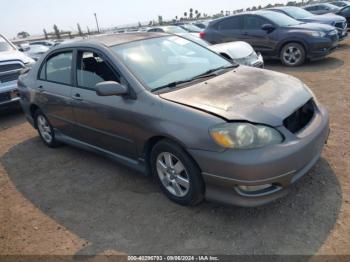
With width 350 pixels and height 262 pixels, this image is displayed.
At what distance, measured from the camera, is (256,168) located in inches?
109

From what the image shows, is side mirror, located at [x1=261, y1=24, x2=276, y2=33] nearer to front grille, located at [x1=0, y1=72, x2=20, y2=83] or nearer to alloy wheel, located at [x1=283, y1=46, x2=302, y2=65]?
alloy wheel, located at [x1=283, y1=46, x2=302, y2=65]

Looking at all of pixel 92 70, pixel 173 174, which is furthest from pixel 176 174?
pixel 92 70

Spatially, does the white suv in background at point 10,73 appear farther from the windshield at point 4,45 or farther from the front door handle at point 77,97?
the front door handle at point 77,97

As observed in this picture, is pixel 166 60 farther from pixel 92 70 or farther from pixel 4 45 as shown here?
pixel 4 45

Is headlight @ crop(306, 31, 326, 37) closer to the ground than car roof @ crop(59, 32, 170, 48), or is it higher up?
closer to the ground

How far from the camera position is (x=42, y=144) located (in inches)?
230

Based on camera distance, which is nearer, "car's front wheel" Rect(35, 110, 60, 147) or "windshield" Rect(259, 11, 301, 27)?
"car's front wheel" Rect(35, 110, 60, 147)

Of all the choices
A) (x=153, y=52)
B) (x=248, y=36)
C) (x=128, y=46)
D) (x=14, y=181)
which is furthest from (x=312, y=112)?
(x=248, y=36)

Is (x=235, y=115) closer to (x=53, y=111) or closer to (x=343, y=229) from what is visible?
(x=343, y=229)

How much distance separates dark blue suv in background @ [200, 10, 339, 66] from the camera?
8.98m

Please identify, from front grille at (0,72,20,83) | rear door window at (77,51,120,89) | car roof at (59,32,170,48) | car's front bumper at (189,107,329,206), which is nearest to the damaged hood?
car's front bumper at (189,107,329,206)

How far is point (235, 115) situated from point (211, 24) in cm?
899

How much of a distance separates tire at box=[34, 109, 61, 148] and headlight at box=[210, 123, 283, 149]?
3.28 m

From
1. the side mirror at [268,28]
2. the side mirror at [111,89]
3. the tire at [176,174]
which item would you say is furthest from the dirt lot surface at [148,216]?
the side mirror at [268,28]
